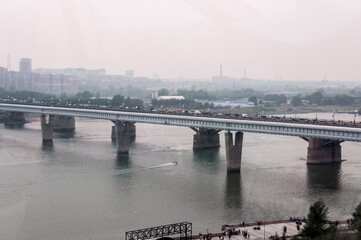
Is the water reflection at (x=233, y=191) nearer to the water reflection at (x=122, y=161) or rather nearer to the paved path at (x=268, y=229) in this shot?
the paved path at (x=268, y=229)

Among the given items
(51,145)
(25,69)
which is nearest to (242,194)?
(51,145)

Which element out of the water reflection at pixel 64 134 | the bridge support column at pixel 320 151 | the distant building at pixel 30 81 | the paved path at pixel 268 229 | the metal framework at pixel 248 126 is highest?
the distant building at pixel 30 81

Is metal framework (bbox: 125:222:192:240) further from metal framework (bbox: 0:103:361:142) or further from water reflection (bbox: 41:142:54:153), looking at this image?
water reflection (bbox: 41:142:54:153)

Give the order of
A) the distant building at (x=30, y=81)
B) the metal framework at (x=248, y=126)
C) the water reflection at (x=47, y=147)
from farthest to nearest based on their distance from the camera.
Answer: the distant building at (x=30, y=81) < the water reflection at (x=47, y=147) < the metal framework at (x=248, y=126)

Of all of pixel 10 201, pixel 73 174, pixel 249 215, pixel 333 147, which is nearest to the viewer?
pixel 249 215

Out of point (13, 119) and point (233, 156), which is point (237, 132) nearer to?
point (233, 156)

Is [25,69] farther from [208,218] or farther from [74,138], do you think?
[208,218]

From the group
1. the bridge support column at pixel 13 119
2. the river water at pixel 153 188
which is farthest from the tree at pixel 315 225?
the bridge support column at pixel 13 119

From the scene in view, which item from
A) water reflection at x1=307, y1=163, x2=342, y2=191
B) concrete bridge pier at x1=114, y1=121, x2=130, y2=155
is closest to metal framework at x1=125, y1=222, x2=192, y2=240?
water reflection at x1=307, y1=163, x2=342, y2=191
